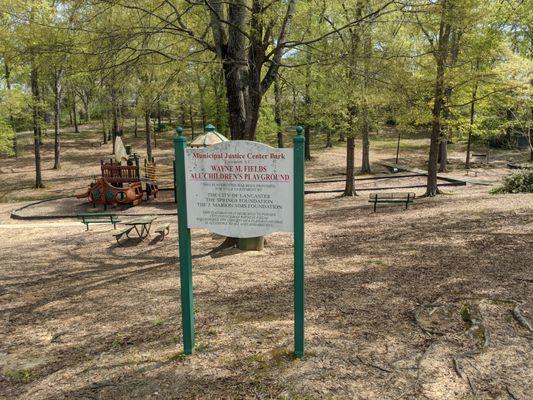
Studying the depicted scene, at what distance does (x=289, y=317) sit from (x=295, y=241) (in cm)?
160

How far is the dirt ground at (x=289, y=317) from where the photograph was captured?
12.2ft

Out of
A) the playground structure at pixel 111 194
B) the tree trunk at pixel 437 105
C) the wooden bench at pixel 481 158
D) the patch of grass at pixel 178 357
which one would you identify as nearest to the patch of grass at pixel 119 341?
the patch of grass at pixel 178 357

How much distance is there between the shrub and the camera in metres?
14.0

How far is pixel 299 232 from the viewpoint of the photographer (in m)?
3.85

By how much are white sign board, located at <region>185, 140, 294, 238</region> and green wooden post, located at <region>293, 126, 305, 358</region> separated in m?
0.05

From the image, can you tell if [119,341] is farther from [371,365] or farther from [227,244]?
[227,244]

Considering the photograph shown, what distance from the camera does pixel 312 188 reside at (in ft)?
70.1

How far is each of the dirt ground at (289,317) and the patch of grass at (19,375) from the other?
19 millimetres

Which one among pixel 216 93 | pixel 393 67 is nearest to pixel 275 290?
pixel 393 67

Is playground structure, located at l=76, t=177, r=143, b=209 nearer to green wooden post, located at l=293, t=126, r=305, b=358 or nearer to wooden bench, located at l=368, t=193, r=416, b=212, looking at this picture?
wooden bench, located at l=368, t=193, r=416, b=212

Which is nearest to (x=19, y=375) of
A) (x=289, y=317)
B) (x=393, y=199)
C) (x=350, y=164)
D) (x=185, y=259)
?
(x=185, y=259)

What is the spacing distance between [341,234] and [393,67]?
3.86 m

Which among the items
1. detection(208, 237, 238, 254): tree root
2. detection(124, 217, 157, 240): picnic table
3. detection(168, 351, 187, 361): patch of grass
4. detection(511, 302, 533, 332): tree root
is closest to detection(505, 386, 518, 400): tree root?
detection(511, 302, 533, 332): tree root

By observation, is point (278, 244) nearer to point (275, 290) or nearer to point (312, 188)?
point (275, 290)
